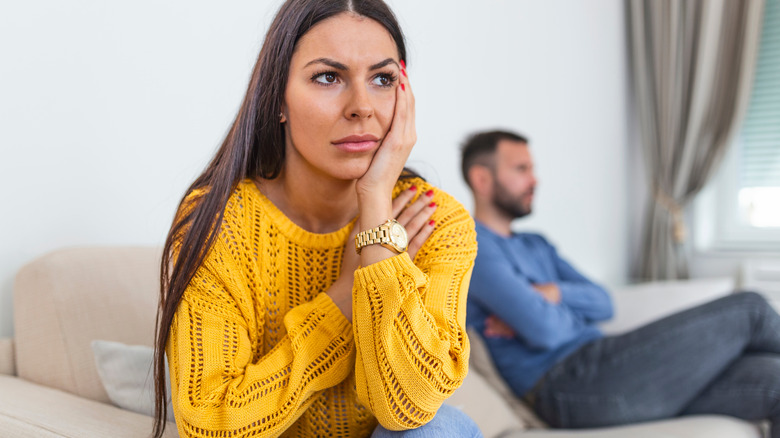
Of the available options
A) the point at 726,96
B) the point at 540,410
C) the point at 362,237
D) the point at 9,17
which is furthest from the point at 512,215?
the point at 726,96

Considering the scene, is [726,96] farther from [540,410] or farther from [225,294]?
[225,294]

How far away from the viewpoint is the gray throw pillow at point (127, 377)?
1.20 meters

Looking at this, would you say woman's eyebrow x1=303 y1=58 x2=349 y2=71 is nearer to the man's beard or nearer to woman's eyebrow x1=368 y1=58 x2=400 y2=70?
woman's eyebrow x1=368 y1=58 x2=400 y2=70

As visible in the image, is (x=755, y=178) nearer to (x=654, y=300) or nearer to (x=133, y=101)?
(x=654, y=300)

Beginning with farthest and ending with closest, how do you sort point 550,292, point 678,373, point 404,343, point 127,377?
point 550,292 → point 678,373 → point 127,377 → point 404,343

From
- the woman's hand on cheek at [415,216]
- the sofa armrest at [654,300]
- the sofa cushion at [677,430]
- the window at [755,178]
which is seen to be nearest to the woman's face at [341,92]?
the woman's hand on cheek at [415,216]

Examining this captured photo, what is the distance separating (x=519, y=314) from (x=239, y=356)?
1.01 m

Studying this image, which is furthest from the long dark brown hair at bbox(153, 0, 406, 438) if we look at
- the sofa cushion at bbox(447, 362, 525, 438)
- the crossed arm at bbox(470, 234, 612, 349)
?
Result: the crossed arm at bbox(470, 234, 612, 349)

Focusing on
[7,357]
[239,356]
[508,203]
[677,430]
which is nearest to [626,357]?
[677,430]

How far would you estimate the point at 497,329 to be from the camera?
6.31 ft

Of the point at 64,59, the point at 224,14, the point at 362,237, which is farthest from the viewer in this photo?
the point at 224,14

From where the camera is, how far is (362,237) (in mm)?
1055

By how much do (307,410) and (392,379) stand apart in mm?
229

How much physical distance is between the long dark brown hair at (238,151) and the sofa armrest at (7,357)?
1.36 feet
